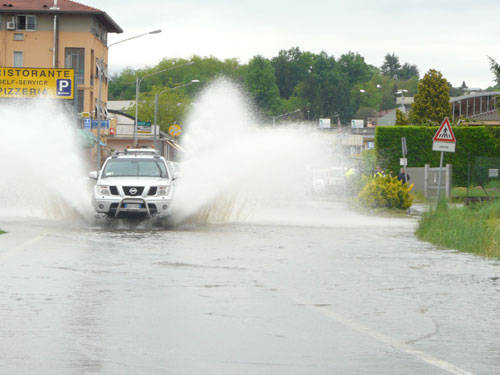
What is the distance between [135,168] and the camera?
81.1ft

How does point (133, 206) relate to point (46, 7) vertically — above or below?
below

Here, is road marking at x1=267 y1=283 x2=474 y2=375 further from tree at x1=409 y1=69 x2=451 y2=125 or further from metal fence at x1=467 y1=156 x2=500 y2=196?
tree at x1=409 y1=69 x2=451 y2=125

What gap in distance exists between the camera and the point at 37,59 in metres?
78.8

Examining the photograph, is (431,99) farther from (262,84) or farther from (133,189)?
(262,84)

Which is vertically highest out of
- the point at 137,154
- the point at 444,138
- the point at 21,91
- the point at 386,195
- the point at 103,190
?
the point at 21,91

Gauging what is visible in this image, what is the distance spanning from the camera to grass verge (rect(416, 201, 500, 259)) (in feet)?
60.8

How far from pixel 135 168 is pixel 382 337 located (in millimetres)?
16483

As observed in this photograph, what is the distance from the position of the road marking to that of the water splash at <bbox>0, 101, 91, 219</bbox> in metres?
14.8

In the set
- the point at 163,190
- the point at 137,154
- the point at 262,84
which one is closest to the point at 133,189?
the point at 163,190

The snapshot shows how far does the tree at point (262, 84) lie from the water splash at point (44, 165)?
12910 centimetres

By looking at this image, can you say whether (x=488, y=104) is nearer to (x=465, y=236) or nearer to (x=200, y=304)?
(x=465, y=236)

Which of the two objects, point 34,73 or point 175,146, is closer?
point 34,73

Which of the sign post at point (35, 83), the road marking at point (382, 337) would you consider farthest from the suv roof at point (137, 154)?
the sign post at point (35, 83)

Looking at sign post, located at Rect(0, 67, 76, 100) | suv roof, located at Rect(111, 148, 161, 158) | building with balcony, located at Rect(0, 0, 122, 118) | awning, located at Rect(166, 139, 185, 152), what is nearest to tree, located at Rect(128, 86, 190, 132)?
awning, located at Rect(166, 139, 185, 152)
